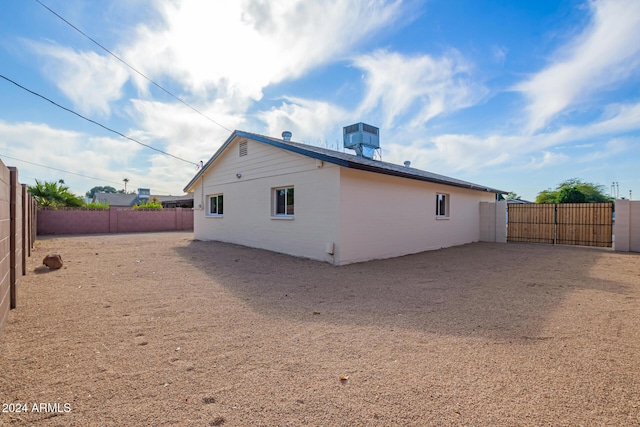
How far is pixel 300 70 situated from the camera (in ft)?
36.2

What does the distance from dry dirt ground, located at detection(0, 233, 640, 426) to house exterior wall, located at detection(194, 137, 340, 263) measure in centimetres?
266

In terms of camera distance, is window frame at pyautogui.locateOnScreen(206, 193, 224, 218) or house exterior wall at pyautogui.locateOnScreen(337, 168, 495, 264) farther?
window frame at pyautogui.locateOnScreen(206, 193, 224, 218)

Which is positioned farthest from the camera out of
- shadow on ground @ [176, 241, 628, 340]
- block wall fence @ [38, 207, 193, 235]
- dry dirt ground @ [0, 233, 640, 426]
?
block wall fence @ [38, 207, 193, 235]

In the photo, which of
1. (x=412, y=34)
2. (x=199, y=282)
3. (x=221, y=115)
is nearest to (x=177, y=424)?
(x=199, y=282)

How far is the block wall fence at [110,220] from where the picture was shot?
1883cm

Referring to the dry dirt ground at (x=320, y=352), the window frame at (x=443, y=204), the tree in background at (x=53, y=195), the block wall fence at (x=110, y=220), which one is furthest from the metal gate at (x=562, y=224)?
the tree in background at (x=53, y=195)

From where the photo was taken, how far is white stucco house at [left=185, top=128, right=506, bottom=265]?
8555mm

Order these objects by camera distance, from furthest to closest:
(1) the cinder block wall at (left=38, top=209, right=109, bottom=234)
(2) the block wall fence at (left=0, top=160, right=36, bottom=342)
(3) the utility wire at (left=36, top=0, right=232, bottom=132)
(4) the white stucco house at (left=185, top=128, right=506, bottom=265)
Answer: (1) the cinder block wall at (left=38, top=209, right=109, bottom=234)
(3) the utility wire at (left=36, top=0, right=232, bottom=132)
(4) the white stucco house at (left=185, top=128, right=506, bottom=265)
(2) the block wall fence at (left=0, top=160, right=36, bottom=342)

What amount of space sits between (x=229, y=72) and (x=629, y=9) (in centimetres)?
1110

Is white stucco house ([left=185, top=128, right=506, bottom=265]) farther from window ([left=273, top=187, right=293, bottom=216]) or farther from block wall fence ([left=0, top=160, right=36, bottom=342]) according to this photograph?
block wall fence ([left=0, top=160, right=36, bottom=342])

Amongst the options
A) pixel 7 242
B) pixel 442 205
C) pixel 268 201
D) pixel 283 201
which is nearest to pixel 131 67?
pixel 268 201

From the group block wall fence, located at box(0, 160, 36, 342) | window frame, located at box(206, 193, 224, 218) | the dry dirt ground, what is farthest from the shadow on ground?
window frame, located at box(206, 193, 224, 218)

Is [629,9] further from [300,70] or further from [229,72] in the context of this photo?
[229,72]

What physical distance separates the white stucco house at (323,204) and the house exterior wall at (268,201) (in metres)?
0.03
